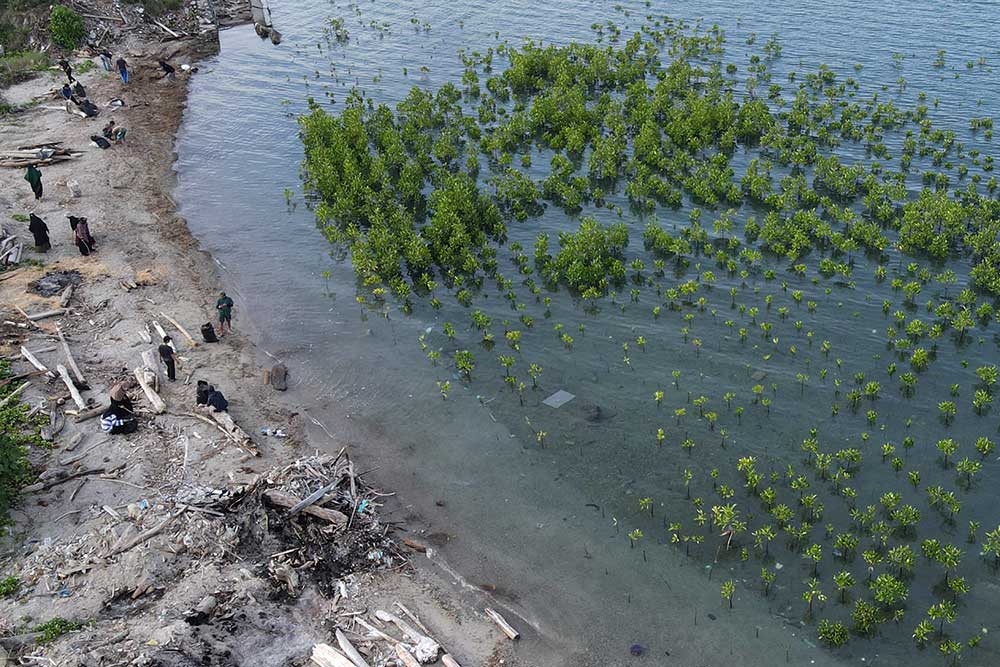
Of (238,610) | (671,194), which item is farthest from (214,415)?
(671,194)

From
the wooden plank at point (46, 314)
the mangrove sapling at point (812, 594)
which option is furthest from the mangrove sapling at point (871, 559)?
the wooden plank at point (46, 314)

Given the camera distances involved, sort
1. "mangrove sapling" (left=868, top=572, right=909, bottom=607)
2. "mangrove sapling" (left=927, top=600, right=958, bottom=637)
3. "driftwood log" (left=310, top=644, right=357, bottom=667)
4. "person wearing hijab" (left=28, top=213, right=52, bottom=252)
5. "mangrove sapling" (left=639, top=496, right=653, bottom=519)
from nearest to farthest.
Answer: "driftwood log" (left=310, top=644, right=357, bottom=667), "mangrove sapling" (left=927, top=600, right=958, bottom=637), "mangrove sapling" (left=868, top=572, right=909, bottom=607), "mangrove sapling" (left=639, top=496, right=653, bottom=519), "person wearing hijab" (left=28, top=213, right=52, bottom=252)

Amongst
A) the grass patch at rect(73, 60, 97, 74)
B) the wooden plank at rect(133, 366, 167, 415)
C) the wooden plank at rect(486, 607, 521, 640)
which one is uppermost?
the grass patch at rect(73, 60, 97, 74)

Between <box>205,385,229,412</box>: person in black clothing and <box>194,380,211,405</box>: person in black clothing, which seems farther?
<box>194,380,211,405</box>: person in black clothing

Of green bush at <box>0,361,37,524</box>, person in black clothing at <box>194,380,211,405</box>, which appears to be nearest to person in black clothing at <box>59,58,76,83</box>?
green bush at <box>0,361,37,524</box>

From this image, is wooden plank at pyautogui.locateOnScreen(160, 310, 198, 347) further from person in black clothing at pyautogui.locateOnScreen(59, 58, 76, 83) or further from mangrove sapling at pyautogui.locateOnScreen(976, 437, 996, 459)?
person in black clothing at pyautogui.locateOnScreen(59, 58, 76, 83)

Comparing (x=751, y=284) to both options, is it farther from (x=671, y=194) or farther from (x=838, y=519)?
(x=838, y=519)

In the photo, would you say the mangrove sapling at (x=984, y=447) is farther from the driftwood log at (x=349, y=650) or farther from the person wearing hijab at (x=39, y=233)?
the person wearing hijab at (x=39, y=233)
